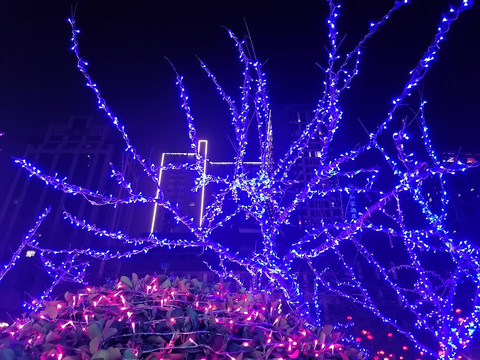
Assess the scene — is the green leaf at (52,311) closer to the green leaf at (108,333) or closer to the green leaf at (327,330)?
the green leaf at (108,333)

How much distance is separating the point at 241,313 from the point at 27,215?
58.5 meters

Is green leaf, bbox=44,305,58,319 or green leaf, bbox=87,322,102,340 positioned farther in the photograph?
green leaf, bbox=44,305,58,319

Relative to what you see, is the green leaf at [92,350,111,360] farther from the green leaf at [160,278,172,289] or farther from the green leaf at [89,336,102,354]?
the green leaf at [160,278,172,289]

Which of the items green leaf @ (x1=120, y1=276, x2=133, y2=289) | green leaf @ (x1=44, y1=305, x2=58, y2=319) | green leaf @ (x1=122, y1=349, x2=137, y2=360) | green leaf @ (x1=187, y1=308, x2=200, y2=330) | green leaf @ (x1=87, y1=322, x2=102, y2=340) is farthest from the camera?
green leaf @ (x1=120, y1=276, x2=133, y2=289)

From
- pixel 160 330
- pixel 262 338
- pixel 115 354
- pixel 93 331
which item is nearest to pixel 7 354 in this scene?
pixel 93 331

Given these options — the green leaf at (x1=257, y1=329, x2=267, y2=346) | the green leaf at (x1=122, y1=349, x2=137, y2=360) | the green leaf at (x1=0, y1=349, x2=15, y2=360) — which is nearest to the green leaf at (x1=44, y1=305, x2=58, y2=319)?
the green leaf at (x1=0, y1=349, x2=15, y2=360)

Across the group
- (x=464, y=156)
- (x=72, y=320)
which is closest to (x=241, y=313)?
(x=72, y=320)

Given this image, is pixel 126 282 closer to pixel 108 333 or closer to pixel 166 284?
pixel 166 284

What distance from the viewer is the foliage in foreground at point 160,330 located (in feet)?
5.42

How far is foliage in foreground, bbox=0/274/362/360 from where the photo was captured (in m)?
1.65

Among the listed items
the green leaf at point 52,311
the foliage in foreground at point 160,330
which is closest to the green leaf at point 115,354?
the foliage in foreground at point 160,330

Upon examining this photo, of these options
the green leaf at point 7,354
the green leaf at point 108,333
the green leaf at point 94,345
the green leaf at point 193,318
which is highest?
the green leaf at point 193,318

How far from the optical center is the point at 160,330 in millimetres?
1811

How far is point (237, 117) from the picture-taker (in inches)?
184
